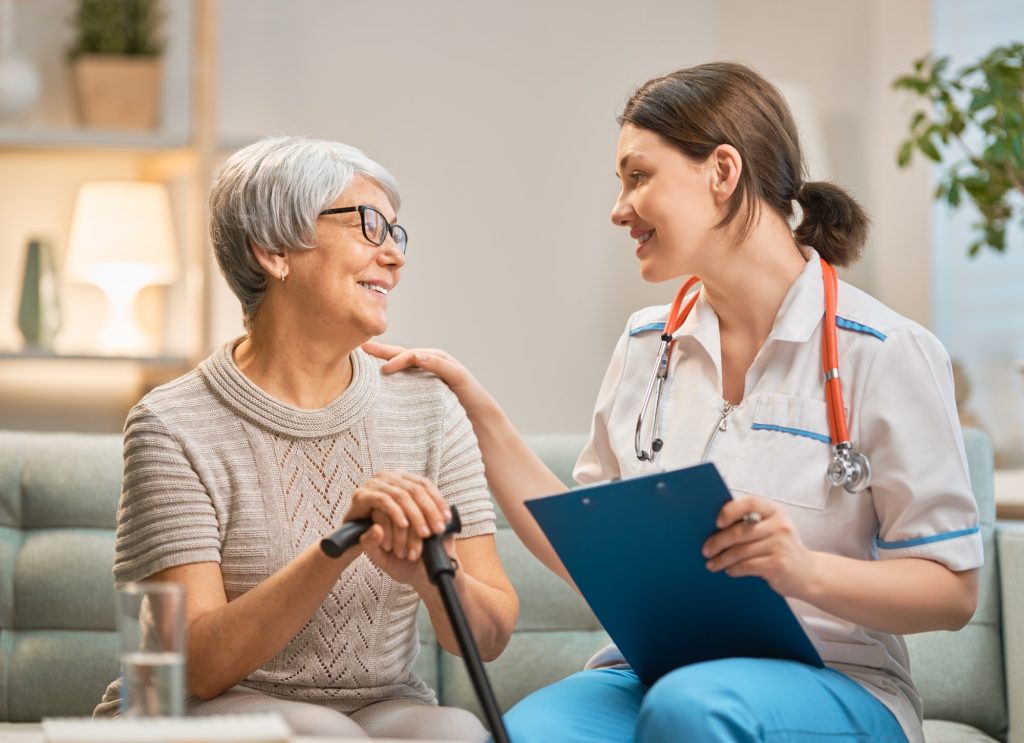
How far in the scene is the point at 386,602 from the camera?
5.34ft

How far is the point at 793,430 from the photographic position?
1.57 meters

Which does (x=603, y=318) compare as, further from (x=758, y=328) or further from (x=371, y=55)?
(x=758, y=328)

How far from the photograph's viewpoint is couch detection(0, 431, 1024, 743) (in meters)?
2.04

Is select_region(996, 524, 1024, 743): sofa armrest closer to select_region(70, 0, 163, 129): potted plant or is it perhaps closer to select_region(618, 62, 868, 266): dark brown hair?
select_region(618, 62, 868, 266): dark brown hair

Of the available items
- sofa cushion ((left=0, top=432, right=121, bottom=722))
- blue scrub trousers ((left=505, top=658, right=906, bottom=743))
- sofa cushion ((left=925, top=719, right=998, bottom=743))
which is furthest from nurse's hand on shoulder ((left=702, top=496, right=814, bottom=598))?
sofa cushion ((left=0, top=432, right=121, bottom=722))

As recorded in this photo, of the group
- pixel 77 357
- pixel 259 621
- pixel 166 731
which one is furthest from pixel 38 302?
pixel 166 731

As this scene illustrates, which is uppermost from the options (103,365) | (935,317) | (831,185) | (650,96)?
(650,96)

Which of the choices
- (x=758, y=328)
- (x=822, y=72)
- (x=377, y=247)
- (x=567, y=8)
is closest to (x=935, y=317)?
(x=822, y=72)

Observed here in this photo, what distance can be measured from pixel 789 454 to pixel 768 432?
43mm

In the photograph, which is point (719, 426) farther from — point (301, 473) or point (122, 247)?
point (122, 247)

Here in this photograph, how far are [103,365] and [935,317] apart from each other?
2.16 metres

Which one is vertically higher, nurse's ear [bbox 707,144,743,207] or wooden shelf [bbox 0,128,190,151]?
nurse's ear [bbox 707,144,743,207]

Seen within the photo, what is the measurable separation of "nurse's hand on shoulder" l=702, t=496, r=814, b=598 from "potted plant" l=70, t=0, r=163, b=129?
2380 millimetres

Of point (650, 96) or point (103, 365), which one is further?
point (103, 365)
